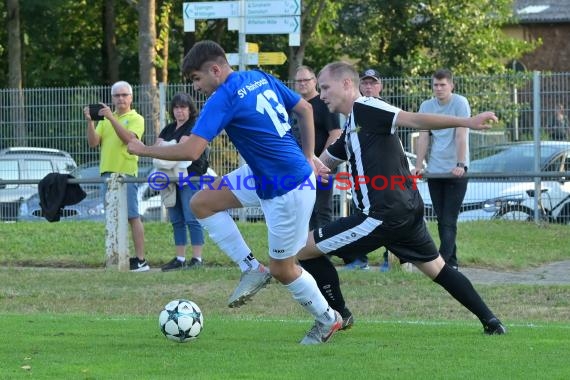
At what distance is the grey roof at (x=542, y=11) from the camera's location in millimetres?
48375

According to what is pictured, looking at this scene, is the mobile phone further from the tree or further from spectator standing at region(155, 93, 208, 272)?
the tree

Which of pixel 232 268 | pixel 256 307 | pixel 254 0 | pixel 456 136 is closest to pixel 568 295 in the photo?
pixel 456 136

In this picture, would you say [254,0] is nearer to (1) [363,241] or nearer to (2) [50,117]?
(2) [50,117]

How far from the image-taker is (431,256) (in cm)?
813

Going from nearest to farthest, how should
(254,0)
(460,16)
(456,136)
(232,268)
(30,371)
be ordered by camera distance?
(30,371)
(456,136)
(232,268)
(254,0)
(460,16)

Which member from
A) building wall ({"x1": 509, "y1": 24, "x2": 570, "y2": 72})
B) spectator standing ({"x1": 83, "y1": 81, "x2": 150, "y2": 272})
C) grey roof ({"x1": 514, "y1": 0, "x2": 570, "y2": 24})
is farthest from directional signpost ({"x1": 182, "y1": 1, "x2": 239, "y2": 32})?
building wall ({"x1": 509, "y1": 24, "x2": 570, "y2": 72})

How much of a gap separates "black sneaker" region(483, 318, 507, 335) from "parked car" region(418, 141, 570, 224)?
7.82 metres

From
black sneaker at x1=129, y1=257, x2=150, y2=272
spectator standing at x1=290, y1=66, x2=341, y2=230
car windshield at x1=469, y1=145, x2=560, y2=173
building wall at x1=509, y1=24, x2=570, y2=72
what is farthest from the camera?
building wall at x1=509, y1=24, x2=570, y2=72

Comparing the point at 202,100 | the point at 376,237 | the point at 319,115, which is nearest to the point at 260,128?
the point at 376,237

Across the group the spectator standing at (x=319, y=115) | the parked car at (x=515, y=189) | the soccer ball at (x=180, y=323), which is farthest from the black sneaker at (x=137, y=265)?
the soccer ball at (x=180, y=323)

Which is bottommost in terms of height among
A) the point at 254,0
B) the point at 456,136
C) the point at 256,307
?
the point at 256,307

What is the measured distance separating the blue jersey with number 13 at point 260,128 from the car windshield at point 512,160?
370 inches

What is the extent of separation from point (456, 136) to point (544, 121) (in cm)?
507

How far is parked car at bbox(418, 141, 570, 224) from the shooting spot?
16281mm
